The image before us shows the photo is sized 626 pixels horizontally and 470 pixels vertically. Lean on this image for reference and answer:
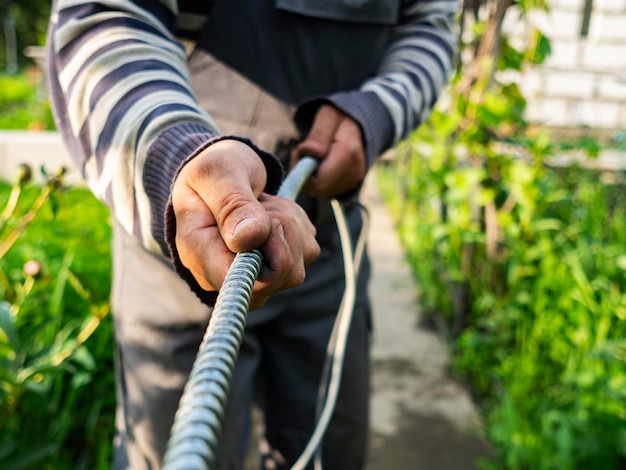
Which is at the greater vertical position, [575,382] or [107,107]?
[107,107]

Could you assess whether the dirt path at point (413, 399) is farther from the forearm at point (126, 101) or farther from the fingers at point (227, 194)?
the fingers at point (227, 194)

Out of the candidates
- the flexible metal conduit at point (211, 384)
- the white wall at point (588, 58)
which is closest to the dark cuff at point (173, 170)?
the flexible metal conduit at point (211, 384)

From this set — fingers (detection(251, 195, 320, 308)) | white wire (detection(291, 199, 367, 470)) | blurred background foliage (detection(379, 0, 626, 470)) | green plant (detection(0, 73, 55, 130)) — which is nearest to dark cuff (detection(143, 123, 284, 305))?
fingers (detection(251, 195, 320, 308))

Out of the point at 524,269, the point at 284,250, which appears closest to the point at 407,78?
the point at 284,250

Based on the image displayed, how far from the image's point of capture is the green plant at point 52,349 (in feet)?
4.96

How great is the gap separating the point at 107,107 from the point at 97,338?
4.09 ft

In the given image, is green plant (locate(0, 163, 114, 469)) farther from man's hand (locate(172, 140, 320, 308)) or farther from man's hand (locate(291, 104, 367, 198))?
man's hand (locate(172, 140, 320, 308))

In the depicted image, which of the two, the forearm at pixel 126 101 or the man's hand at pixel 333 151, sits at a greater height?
the forearm at pixel 126 101

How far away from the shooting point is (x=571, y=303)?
7.84 ft

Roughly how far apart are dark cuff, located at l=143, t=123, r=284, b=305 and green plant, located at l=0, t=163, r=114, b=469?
642mm

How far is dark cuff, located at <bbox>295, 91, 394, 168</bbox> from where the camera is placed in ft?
3.98

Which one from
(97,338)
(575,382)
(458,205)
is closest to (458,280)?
(458,205)

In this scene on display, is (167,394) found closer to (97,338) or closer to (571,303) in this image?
(97,338)

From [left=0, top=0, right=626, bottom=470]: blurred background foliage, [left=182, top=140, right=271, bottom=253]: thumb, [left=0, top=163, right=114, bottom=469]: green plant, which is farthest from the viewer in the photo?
[left=0, top=0, right=626, bottom=470]: blurred background foliage
